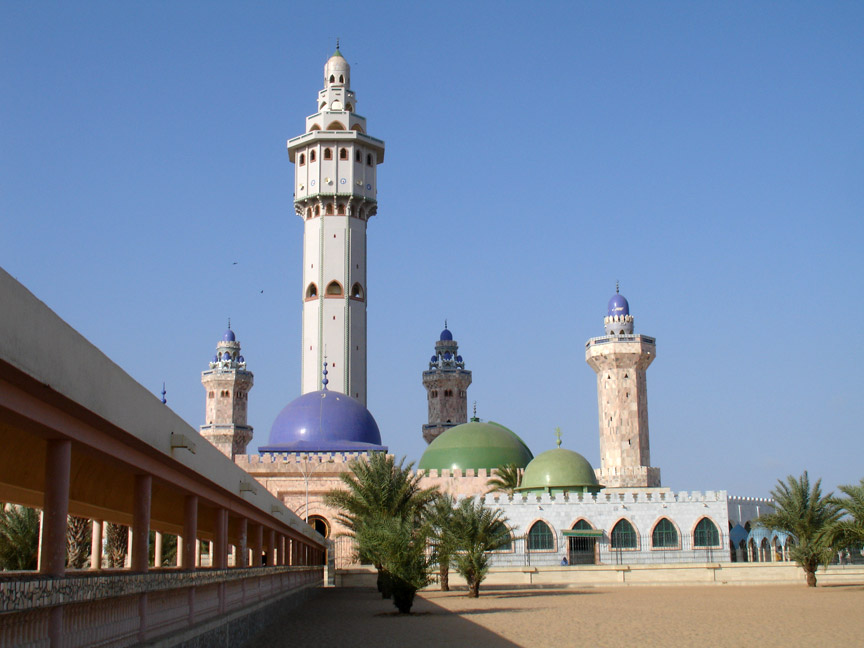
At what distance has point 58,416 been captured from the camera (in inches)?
287

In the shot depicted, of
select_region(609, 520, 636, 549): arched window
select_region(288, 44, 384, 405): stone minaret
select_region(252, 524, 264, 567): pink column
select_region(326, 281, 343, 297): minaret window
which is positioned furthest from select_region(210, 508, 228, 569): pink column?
select_region(326, 281, 343, 297): minaret window

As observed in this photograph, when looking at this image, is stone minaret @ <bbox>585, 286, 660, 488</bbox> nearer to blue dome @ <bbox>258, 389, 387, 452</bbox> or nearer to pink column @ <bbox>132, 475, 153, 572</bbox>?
blue dome @ <bbox>258, 389, 387, 452</bbox>

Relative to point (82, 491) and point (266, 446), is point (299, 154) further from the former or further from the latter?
→ point (82, 491)

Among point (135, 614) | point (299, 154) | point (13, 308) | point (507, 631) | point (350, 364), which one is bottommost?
point (507, 631)

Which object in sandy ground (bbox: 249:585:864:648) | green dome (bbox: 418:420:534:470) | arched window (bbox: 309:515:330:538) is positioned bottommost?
sandy ground (bbox: 249:585:864:648)

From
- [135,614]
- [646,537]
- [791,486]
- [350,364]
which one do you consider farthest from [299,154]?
[135,614]

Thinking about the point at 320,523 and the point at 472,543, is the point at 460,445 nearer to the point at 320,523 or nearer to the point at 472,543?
the point at 320,523

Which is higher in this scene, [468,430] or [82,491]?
[468,430]

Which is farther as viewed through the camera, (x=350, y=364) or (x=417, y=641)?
(x=350, y=364)

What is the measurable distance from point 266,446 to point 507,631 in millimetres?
25246

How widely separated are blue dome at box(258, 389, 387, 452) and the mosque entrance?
28.5 ft

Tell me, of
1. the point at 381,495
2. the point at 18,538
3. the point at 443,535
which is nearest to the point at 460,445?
the point at 381,495

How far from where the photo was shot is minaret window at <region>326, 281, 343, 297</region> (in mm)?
45156

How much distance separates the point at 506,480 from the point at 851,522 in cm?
1944
